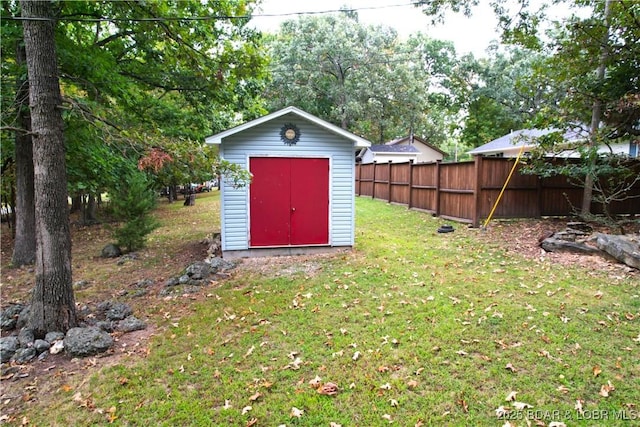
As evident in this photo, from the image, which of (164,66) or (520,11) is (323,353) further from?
(520,11)

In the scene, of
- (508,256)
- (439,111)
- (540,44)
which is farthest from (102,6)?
(439,111)

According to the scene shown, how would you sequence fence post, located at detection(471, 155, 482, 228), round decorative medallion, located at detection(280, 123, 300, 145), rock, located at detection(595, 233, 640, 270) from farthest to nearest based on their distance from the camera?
fence post, located at detection(471, 155, 482, 228) → round decorative medallion, located at detection(280, 123, 300, 145) → rock, located at detection(595, 233, 640, 270)

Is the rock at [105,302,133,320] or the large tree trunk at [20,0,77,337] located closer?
the large tree trunk at [20,0,77,337]

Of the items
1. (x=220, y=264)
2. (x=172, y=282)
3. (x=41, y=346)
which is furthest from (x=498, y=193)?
(x=41, y=346)

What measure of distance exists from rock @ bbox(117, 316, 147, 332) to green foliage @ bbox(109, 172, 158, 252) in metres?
4.53

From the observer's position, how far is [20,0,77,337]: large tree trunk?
4262mm

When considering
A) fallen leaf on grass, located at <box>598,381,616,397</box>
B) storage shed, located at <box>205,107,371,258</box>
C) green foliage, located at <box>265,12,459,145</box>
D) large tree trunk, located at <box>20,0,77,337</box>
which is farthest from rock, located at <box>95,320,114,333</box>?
green foliage, located at <box>265,12,459,145</box>

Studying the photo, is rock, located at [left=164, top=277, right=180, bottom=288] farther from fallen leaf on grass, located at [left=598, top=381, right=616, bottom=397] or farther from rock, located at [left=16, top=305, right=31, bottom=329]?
fallen leaf on grass, located at [left=598, top=381, right=616, bottom=397]

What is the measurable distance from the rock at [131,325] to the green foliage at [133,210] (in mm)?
4531

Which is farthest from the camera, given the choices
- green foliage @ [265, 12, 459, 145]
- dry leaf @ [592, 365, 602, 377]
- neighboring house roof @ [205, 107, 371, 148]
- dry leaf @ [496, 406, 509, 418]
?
green foliage @ [265, 12, 459, 145]

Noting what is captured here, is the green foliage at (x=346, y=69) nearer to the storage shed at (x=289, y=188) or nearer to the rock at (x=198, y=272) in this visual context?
the storage shed at (x=289, y=188)

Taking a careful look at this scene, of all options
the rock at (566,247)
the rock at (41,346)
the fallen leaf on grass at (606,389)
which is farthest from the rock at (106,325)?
the rock at (566,247)

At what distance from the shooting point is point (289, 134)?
778cm

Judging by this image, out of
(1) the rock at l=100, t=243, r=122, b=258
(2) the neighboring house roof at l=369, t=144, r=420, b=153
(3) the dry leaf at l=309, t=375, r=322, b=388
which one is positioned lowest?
(3) the dry leaf at l=309, t=375, r=322, b=388
